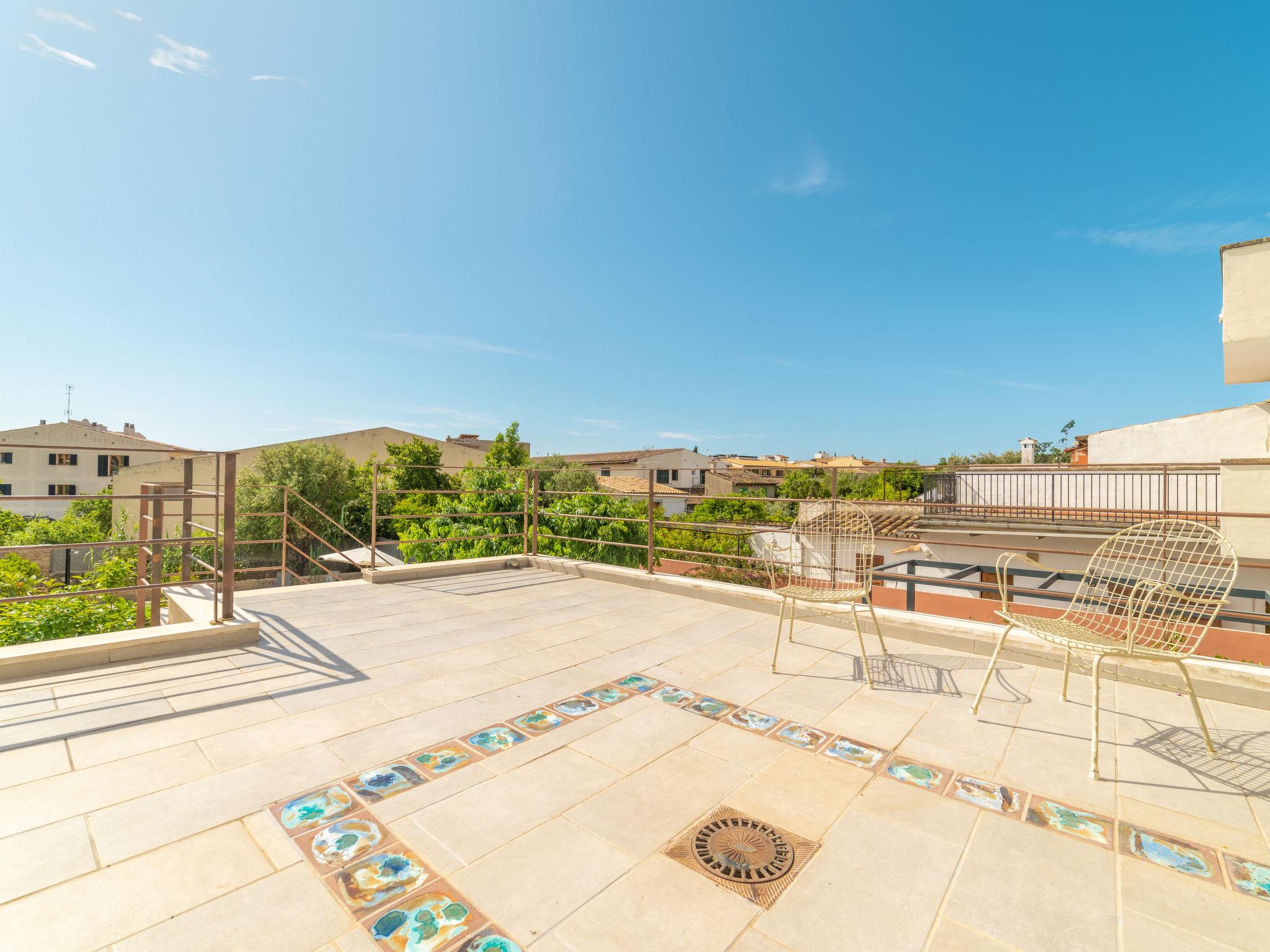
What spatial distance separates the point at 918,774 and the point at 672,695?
101 centimetres

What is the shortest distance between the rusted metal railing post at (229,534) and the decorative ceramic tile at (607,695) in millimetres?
2027

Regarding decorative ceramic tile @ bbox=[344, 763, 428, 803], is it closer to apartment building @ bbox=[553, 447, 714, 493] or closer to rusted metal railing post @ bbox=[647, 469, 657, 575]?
rusted metal railing post @ bbox=[647, 469, 657, 575]

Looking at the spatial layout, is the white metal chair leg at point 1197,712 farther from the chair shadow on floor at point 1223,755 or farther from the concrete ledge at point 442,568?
the concrete ledge at point 442,568

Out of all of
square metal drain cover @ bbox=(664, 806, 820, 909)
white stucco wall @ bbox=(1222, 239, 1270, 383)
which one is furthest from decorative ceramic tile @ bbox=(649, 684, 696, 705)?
white stucco wall @ bbox=(1222, 239, 1270, 383)

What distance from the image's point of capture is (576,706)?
7.53ft

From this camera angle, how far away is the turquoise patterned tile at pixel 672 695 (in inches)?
92.5

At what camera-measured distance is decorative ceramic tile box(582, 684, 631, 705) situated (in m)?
2.35

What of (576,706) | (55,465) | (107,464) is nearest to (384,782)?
(576,706)

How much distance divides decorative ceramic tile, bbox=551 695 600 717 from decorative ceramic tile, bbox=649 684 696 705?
0.28 meters

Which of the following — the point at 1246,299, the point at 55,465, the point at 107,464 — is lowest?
the point at 55,465

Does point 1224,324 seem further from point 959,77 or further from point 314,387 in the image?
point 314,387

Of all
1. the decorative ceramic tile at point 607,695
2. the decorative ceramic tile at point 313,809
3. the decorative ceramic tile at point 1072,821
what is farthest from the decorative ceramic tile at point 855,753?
the decorative ceramic tile at point 313,809

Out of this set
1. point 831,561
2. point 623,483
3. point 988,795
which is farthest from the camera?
point 623,483

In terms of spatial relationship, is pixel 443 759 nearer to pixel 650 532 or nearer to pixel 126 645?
pixel 126 645
